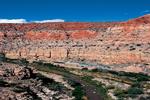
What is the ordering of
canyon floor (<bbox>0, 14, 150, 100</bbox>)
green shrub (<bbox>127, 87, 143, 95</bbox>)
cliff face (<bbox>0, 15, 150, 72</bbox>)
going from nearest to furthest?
canyon floor (<bbox>0, 14, 150, 100</bbox>) → green shrub (<bbox>127, 87, 143, 95</bbox>) → cliff face (<bbox>0, 15, 150, 72</bbox>)

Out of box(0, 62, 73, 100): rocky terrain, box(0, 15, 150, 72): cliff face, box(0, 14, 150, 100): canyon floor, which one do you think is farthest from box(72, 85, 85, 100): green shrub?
box(0, 15, 150, 72): cliff face

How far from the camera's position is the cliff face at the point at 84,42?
3452 inches

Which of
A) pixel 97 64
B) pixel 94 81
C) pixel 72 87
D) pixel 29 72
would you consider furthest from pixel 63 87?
pixel 97 64

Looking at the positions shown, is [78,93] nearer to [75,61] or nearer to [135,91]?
[135,91]

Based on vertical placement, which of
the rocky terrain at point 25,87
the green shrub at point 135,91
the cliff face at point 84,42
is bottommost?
the green shrub at point 135,91

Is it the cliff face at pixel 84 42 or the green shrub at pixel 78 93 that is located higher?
the cliff face at pixel 84 42

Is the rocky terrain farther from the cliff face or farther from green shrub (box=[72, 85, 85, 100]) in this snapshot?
the cliff face

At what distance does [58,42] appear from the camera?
11162 centimetres

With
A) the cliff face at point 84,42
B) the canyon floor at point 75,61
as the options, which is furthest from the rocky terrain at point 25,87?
the cliff face at point 84,42

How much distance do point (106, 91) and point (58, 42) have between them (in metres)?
58.0

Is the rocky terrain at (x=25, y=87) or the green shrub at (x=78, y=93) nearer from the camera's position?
the rocky terrain at (x=25, y=87)

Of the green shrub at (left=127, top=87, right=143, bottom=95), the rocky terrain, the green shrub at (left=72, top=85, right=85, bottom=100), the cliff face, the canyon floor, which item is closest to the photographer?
the rocky terrain

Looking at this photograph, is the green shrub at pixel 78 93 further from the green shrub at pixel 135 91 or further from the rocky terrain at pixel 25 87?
the green shrub at pixel 135 91

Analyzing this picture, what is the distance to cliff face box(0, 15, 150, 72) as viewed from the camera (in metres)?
87.7
